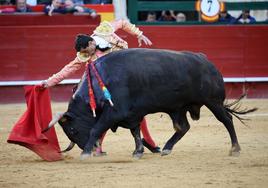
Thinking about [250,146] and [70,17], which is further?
[70,17]

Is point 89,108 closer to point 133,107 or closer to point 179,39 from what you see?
point 133,107

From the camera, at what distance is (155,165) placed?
682cm

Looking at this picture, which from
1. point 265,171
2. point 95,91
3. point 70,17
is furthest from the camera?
point 70,17

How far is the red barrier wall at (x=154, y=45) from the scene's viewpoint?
40.1 feet

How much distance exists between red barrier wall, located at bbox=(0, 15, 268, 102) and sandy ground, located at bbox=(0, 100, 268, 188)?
2841mm

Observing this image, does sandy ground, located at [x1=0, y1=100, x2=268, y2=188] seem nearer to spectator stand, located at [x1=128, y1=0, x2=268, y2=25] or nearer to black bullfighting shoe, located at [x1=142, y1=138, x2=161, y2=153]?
black bullfighting shoe, located at [x1=142, y1=138, x2=161, y2=153]

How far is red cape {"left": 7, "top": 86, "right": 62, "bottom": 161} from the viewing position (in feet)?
23.9

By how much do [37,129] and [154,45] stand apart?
5.46m

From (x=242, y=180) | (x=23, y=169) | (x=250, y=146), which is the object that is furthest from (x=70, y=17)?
(x=242, y=180)

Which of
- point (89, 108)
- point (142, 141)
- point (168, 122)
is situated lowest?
point (168, 122)

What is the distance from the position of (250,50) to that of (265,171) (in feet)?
21.6

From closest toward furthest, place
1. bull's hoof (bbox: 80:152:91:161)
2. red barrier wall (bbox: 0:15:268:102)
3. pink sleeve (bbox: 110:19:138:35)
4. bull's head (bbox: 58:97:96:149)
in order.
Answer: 1. bull's hoof (bbox: 80:152:91:161)
2. bull's head (bbox: 58:97:96:149)
3. pink sleeve (bbox: 110:19:138:35)
4. red barrier wall (bbox: 0:15:268:102)

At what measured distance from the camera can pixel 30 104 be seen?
748cm

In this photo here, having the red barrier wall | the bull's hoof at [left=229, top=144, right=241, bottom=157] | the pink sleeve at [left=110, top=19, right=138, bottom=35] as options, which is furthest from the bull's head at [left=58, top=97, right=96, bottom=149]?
the red barrier wall
